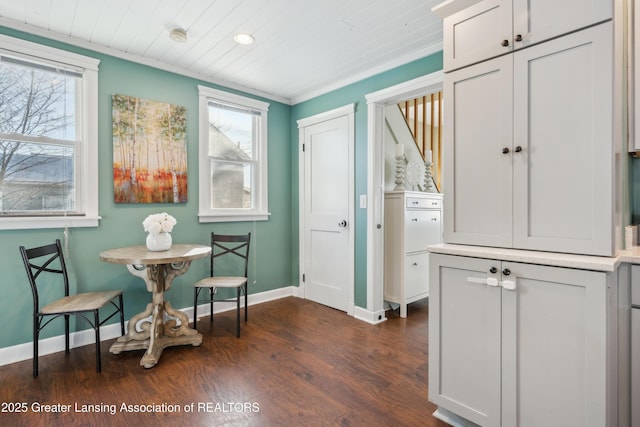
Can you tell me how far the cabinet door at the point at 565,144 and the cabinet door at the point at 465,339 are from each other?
0.30 meters

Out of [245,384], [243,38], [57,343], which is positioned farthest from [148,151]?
[245,384]

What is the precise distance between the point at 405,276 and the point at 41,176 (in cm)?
336

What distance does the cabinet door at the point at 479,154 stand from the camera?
5.19ft

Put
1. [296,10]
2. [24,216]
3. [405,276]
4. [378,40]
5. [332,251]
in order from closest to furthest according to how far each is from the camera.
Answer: [296,10] < [24,216] < [378,40] < [405,276] < [332,251]

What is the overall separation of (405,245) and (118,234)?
108 inches

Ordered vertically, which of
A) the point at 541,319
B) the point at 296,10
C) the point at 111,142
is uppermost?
the point at 296,10

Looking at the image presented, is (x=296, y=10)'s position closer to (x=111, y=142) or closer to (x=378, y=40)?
(x=378, y=40)

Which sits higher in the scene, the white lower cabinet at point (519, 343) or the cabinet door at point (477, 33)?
the cabinet door at point (477, 33)

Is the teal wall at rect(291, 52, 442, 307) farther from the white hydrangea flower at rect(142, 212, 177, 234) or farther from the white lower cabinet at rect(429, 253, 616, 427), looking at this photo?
the white hydrangea flower at rect(142, 212, 177, 234)

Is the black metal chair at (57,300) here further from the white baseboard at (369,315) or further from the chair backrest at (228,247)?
the white baseboard at (369,315)

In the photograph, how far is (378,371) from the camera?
2.27 meters

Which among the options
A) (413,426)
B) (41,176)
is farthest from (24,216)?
(413,426)

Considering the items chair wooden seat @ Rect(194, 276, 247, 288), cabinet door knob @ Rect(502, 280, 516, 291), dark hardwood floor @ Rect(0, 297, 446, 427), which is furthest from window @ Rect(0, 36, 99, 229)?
cabinet door knob @ Rect(502, 280, 516, 291)

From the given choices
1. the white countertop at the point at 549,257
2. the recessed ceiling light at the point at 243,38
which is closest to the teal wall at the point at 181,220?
the recessed ceiling light at the point at 243,38
